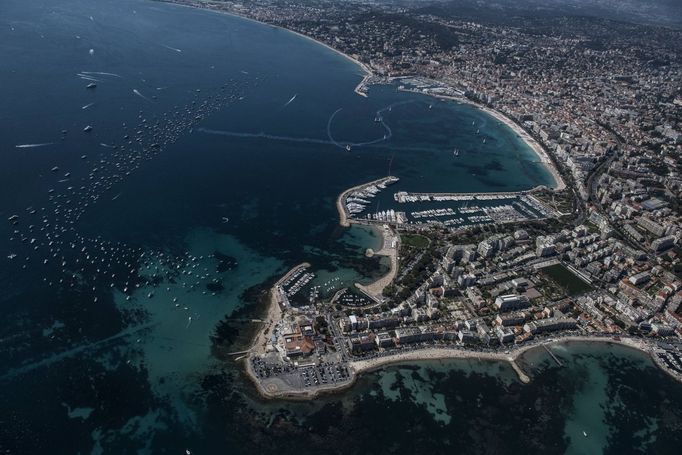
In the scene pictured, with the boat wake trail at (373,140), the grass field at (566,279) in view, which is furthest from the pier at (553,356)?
the boat wake trail at (373,140)

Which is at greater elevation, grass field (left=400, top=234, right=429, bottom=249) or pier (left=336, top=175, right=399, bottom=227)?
grass field (left=400, top=234, right=429, bottom=249)

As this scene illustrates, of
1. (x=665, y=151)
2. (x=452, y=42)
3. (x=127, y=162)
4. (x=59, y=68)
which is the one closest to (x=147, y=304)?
(x=127, y=162)

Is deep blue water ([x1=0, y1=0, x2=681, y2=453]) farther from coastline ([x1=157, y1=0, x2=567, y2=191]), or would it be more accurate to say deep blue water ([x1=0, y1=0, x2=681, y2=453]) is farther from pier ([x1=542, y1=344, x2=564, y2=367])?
coastline ([x1=157, y1=0, x2=567, y2=191])

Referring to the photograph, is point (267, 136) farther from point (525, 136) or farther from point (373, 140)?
point (525, 136)

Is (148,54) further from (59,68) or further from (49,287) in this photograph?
(49,287)

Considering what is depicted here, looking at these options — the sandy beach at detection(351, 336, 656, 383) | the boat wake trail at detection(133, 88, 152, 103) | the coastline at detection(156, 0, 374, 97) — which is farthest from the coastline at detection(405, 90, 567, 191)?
the boat wake trail at detection(133, 88, 152, 103)

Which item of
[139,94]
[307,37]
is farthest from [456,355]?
[307,37]

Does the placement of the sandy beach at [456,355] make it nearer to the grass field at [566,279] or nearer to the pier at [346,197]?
the grass field at [566,279]
